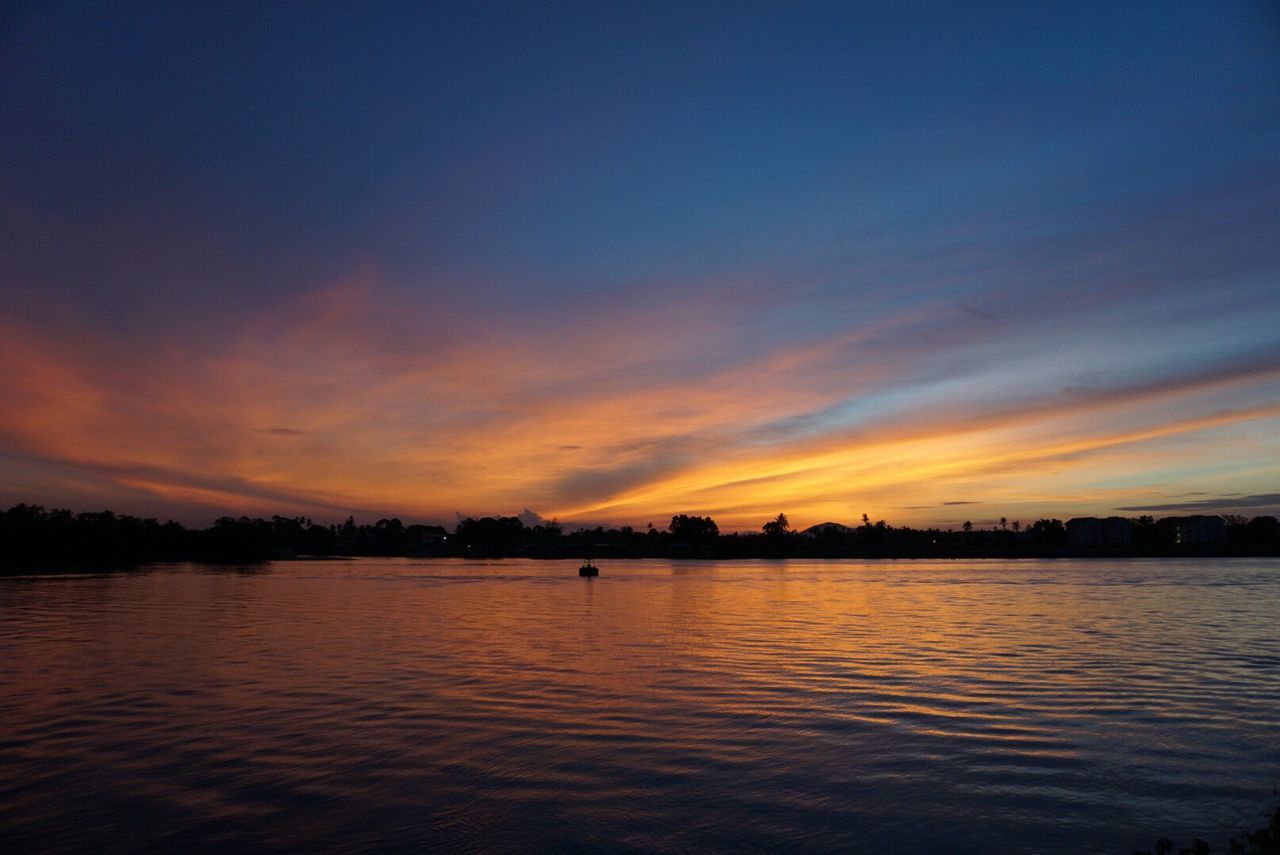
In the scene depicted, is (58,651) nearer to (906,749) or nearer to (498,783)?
(498,783)

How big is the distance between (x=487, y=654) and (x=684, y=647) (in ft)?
35.8

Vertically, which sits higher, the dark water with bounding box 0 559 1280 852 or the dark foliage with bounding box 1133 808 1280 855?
the dark foliage with bounding box 1133 808 1280 855

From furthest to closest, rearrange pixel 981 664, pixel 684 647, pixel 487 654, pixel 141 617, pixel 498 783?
pixel 141 617
pixel 684 647
pixel 487 654
pixel 981 664
pixel 498 783

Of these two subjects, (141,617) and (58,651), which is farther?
(141,617)

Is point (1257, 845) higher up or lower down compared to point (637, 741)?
higher up

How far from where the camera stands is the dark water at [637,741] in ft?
50.2

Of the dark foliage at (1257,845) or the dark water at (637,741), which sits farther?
the dark water at (637,741)

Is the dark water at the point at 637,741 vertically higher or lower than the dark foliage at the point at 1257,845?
lower

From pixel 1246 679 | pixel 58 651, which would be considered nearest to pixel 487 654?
pixel 58 651

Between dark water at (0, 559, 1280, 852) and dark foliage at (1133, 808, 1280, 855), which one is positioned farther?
dark water at (0, 559, 1280, 852)

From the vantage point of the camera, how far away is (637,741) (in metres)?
21.8

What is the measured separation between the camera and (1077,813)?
15844 millimetres

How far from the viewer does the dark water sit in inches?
602

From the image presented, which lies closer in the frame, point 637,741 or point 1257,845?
point 1257,845
